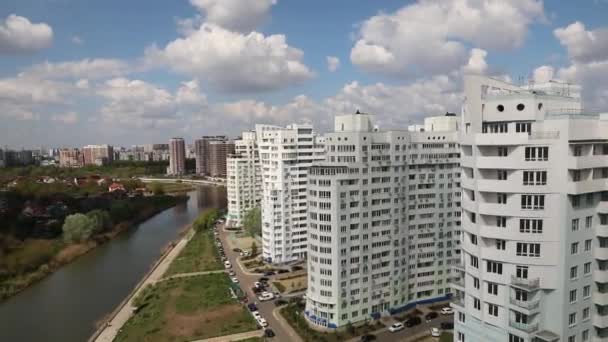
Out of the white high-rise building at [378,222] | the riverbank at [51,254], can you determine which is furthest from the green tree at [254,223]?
the white high-rise building at [378,222]

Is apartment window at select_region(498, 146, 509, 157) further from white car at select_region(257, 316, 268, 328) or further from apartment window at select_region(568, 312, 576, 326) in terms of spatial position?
white car at select_region(257, 316, 268, 328)

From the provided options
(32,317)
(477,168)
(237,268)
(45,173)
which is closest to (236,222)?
(237,268)

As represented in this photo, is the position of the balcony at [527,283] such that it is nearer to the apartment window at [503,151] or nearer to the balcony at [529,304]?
the balcony at [529,304]

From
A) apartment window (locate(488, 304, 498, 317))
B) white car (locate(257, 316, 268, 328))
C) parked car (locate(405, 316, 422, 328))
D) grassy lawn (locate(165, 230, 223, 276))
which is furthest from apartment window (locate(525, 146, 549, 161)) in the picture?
grassy lawn (locate(165, 230, 223, 276))

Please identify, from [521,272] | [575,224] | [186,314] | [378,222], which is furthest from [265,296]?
[575,224]

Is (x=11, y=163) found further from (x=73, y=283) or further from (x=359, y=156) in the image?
(x=359, y=156)

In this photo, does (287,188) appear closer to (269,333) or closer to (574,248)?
(269,333)
